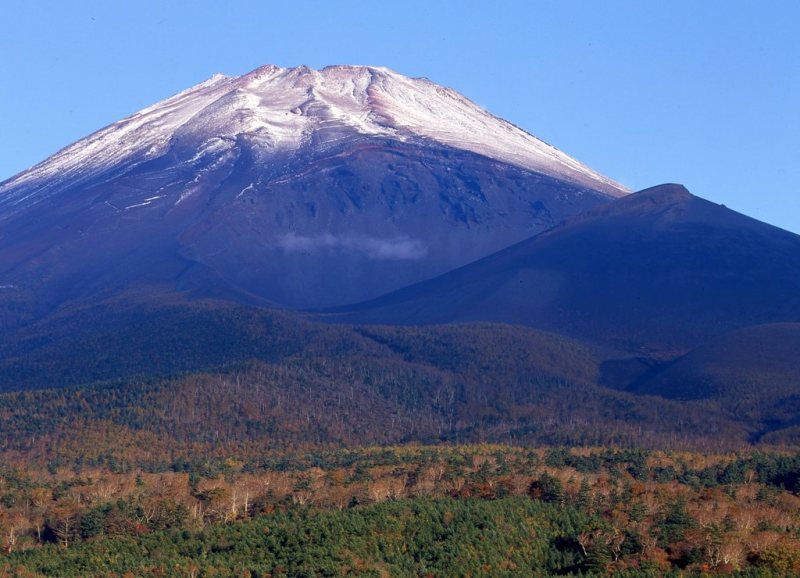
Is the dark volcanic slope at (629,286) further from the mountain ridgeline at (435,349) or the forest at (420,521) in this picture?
the forest at (420,521)

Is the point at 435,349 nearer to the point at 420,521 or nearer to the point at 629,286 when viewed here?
the point at 629,286

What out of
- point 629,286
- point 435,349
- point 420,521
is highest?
point 629,286

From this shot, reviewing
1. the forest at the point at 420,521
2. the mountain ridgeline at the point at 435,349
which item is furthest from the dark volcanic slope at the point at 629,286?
the forest at the point at 420,521

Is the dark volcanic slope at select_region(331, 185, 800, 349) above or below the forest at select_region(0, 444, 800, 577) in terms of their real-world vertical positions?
above

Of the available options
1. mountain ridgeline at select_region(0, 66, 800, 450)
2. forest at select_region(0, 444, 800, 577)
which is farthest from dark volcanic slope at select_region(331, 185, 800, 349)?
forest at select_region(0, 444, 800, 577)

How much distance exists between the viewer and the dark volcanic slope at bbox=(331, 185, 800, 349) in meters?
165

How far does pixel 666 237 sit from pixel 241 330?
67500 mm

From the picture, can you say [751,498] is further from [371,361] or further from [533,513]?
[371,361]

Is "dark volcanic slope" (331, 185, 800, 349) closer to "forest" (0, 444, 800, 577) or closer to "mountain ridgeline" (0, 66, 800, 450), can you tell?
"mountain ridgeline" (0, 66, 800, 450)

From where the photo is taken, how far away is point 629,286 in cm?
17862

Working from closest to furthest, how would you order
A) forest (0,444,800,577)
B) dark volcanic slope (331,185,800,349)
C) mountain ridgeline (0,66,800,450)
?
forest (0,444,800,577) → mountain ridgeline (0,66,800,450) → dark volcanic slope (331,185,800,349)

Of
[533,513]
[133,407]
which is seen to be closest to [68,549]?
[533,513]

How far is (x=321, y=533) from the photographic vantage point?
187 ft

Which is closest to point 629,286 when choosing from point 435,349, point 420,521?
point 435,349
